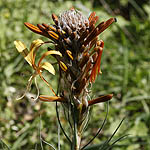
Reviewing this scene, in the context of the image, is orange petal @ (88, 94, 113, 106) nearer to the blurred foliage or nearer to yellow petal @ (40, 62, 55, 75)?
yellow petal @ (40, 62, 55, 75)

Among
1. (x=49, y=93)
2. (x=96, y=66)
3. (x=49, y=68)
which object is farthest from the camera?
(x=49, y=93)

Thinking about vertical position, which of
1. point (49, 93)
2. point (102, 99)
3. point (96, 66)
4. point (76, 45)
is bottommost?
point (49, 93)

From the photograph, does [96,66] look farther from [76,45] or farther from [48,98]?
[48,98]

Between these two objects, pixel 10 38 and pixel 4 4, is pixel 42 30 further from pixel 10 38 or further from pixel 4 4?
pixel 4 4

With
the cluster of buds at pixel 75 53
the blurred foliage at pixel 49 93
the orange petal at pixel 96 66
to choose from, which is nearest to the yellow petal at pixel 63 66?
the cluster of buds at pixel 75 53

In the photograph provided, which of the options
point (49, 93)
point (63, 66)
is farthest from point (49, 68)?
point (49, 93)

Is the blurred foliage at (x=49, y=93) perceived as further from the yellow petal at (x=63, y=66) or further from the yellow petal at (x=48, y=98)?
the yellow petal at (x=63, y=66)
